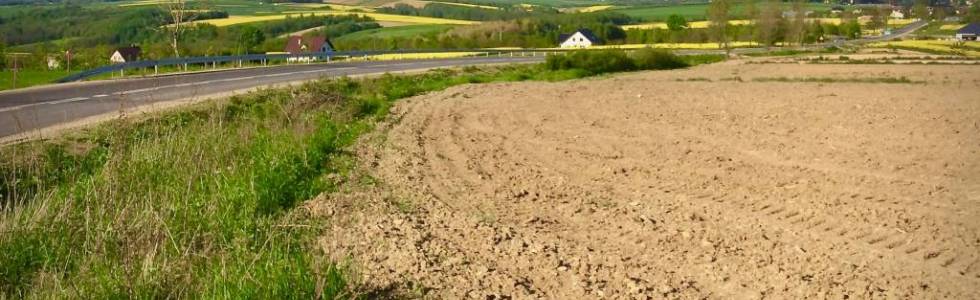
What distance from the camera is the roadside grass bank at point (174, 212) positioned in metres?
6.61

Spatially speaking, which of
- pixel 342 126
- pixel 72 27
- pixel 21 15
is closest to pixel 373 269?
pixel 342 126

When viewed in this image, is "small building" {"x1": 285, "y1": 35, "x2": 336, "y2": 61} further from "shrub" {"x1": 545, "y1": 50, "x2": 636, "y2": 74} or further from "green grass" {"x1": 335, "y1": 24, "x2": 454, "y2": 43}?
"shrub" {"x1": 545, "y1": 50, "x2": 636, "y2": 74}

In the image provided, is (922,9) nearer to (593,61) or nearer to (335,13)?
(335,13)

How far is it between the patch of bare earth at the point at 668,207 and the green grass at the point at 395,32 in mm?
79290

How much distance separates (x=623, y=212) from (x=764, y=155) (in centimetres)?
526

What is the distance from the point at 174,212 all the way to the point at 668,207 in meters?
5.09

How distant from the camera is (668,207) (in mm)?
10023

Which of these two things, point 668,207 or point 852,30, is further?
point 852,30

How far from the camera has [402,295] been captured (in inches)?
263

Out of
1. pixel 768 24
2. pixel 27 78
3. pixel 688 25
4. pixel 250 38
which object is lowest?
pixel 27 78

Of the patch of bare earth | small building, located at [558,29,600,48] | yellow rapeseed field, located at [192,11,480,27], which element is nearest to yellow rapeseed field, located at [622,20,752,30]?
small building, located at [558,29,600,48]

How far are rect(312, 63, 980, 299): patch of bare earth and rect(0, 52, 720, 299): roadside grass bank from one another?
20.5 inches

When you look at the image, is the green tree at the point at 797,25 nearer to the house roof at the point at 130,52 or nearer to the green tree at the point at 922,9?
the house roof at the point at 130,52

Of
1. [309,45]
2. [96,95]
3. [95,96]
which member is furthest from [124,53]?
[95,96]
